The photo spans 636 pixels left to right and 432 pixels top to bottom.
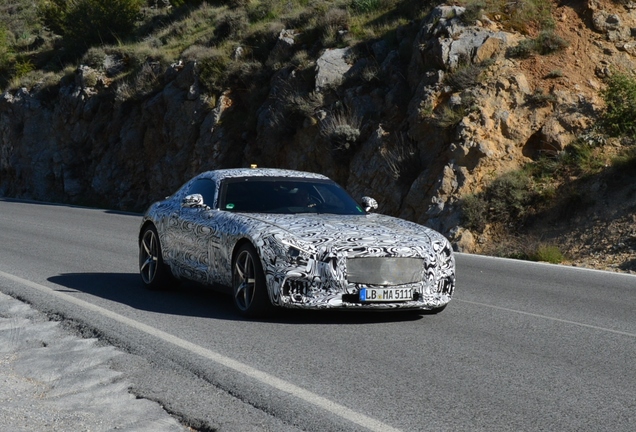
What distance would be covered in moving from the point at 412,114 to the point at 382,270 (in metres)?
14.4

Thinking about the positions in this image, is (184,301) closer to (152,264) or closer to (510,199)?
(152,264)

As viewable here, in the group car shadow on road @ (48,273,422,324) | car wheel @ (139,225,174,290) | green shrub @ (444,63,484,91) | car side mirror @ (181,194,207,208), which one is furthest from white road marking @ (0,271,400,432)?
green shrub @ (444,63,484,91)

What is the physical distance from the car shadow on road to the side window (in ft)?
3.29

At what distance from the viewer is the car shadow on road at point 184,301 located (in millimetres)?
9156

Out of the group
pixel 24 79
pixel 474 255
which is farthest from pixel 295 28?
pixel 24 79

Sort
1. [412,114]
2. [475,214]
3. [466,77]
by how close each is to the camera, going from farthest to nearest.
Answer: [412,114] < [466,77] < [475,214]

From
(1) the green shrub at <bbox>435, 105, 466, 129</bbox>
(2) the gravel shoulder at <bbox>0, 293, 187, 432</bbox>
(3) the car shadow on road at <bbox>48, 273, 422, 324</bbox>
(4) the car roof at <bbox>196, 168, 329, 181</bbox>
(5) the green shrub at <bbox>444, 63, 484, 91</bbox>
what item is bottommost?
(2) the gravel shoulder at <bbox>0, 293, 187, 432</bbox>

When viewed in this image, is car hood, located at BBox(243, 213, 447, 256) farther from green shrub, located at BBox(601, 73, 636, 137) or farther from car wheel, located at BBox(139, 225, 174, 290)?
green shrub, located at BBox(601, 73, 636, 137)

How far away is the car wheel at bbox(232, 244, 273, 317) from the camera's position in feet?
28.8

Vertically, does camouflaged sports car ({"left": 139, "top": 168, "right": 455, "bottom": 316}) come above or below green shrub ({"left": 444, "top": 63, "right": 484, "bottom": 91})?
below

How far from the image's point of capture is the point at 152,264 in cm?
1116

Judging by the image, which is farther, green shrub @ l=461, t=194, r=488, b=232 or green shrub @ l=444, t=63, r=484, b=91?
green shrub @ l=444, t=63, r=484, b=91

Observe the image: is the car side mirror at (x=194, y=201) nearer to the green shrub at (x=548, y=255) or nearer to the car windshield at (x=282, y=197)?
the car windshield at (x=282, y=197)

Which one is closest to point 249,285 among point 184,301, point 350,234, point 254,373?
point 350,234
